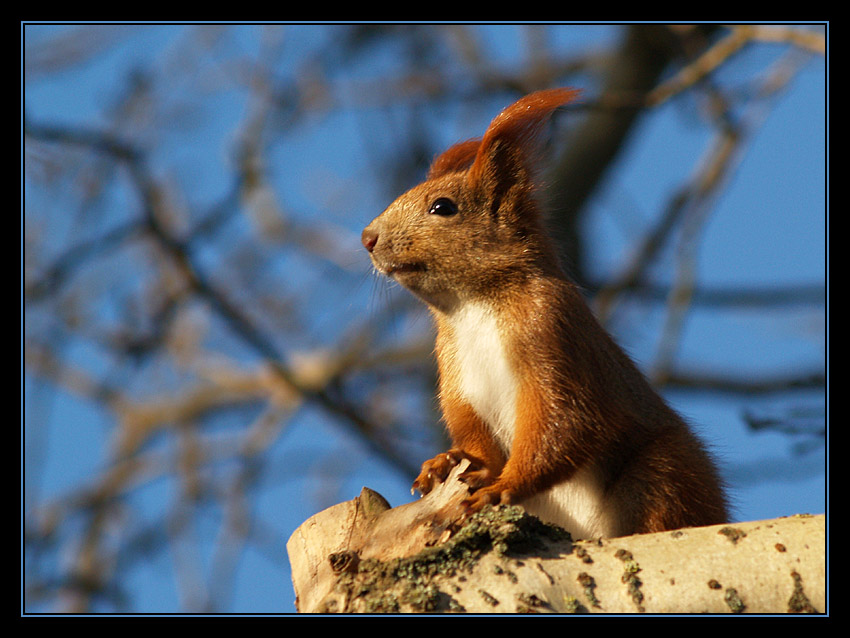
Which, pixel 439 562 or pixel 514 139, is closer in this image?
pixel 439 562

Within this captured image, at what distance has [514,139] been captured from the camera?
404 centimetres

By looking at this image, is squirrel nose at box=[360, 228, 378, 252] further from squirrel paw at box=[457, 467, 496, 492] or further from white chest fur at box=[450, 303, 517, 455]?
squirrel paw at box=[457, 467, 496, 492]

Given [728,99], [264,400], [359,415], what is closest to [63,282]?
[359,415]

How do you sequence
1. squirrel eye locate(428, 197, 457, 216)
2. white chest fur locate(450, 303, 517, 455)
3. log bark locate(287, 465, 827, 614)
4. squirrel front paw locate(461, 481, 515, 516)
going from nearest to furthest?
log bark locate(287, 465, 827, 614)
squirrel front paw locate(461, 481, 515, 516)
white chest fur locate(450, 303, 517, 455)
squirrel eye locate(428, 197, 457, 216)

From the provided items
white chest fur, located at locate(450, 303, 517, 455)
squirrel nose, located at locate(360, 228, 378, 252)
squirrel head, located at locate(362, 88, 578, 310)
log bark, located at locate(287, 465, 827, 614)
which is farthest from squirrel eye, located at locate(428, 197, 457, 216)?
log bark, located at locate(287, 465, 827, 614)

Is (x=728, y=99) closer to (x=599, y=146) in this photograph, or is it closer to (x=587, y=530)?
(x=599, y=146)

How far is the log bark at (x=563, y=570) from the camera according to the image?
8.57ft

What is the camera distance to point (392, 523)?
2945 millimetres

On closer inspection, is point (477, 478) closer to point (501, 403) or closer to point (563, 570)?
point (501, 403)

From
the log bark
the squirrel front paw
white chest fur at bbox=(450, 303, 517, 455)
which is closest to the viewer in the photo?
the log bark

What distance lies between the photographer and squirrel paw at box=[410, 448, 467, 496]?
359cm

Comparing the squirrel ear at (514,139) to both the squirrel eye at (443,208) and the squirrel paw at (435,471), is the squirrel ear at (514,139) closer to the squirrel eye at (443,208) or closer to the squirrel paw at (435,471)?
the squirrel eye at (443,208)

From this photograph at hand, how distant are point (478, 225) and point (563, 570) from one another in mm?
1733

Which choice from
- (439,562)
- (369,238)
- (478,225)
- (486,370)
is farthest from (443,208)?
(439,562)
